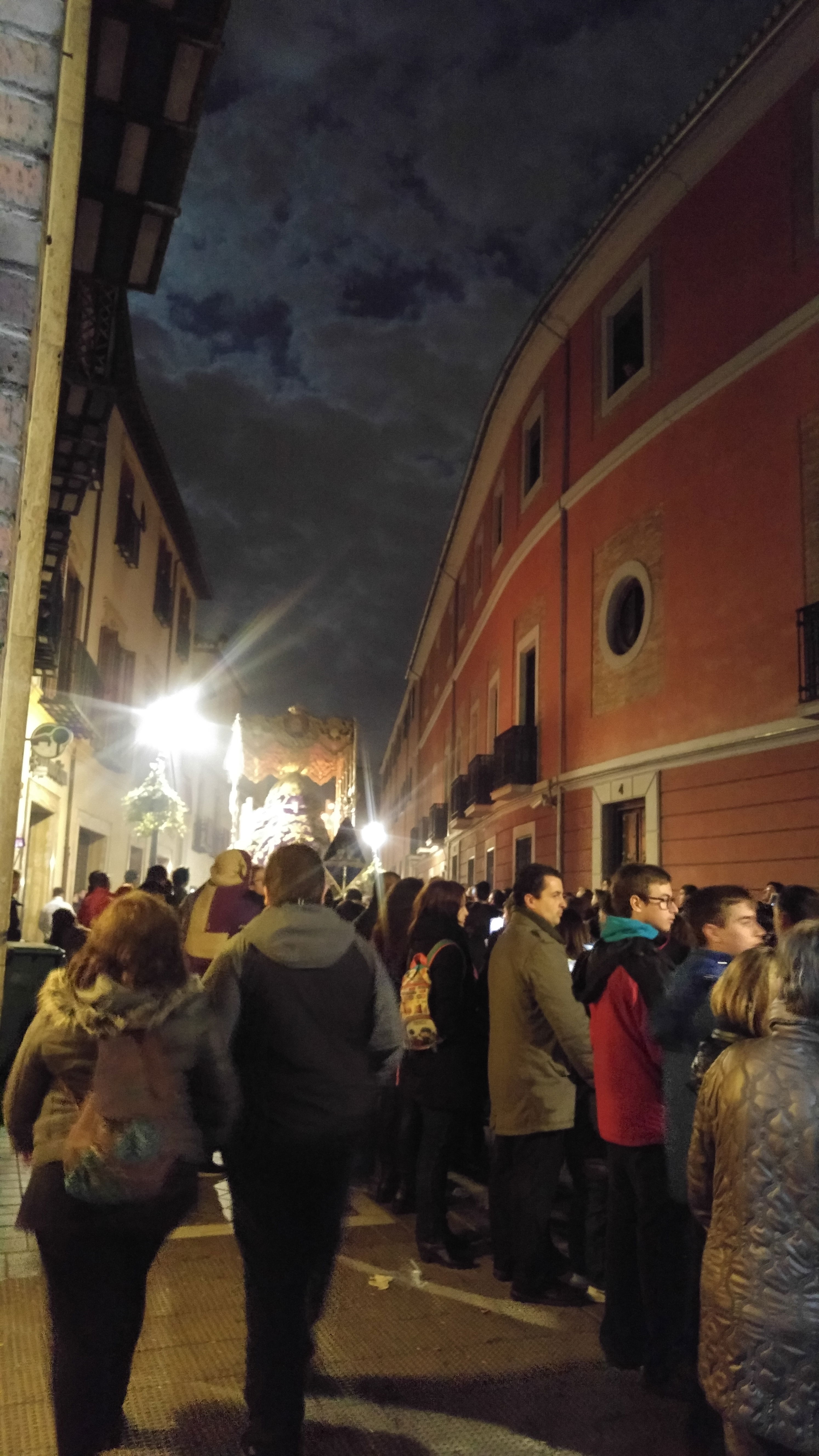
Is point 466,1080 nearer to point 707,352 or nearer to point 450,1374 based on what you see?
point 450,1374

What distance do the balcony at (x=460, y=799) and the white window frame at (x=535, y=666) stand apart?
349 centimetres

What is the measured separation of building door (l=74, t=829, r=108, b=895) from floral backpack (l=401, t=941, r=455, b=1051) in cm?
1582

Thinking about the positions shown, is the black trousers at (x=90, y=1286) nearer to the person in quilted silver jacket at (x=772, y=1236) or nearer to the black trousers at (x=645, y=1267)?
the person in quilted silver jacket at (x=772, y=1236)

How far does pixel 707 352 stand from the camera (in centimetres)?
1305

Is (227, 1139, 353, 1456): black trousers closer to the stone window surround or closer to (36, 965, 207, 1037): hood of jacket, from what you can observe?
(36, 965, 207, 1037): hood of jacket

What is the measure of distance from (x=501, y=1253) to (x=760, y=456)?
989 cm

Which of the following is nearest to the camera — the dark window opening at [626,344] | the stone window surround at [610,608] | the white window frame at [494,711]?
the stone window surround at [610,608]

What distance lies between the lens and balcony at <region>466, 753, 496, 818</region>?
805 inches

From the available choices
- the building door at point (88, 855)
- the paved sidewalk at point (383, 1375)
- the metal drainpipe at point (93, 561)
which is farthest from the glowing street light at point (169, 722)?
the paved sidewalk at point (383, 1375)

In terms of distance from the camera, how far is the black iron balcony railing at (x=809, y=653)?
412 inches

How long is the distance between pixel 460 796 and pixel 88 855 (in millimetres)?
8542

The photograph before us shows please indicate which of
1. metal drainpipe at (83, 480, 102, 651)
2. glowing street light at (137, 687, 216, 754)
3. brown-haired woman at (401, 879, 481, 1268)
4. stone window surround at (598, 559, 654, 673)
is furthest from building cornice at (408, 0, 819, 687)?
brown-haired woman at (401, 879, 481, 1268)

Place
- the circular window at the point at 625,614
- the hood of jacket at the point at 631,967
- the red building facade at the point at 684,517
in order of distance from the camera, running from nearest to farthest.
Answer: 1. the hood of jacket at the point at 631,967
2. the red building facade at the point at 684,517
3. the circular window at the point at 625,614

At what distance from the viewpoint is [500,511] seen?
23.0 m
